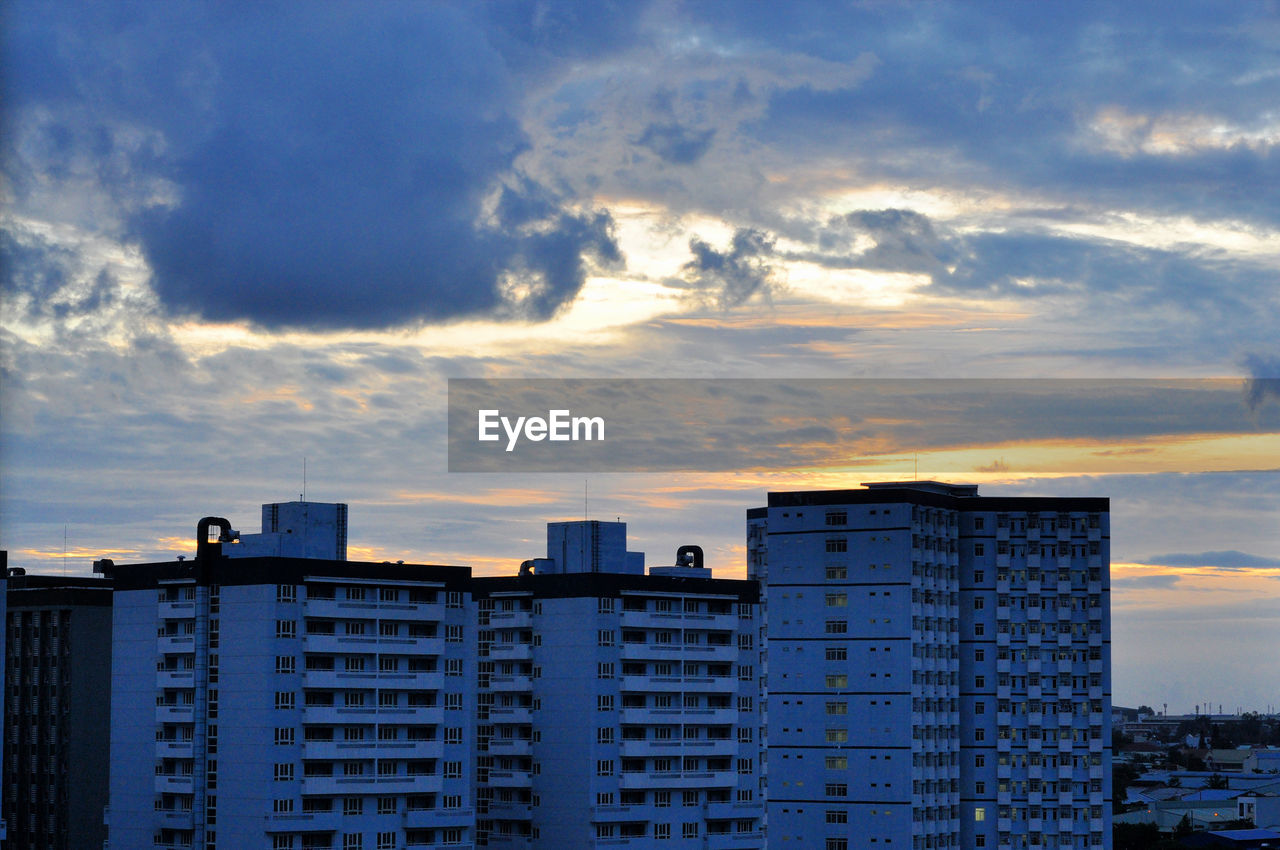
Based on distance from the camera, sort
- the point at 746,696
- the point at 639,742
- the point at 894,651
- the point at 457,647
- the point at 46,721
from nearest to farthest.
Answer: the point at 457,647
the point at 639,742
the point at 746,696
the point at 46,721
the point at 894,651

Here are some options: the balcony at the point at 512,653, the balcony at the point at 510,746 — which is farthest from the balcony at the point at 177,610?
the balcony at the point at 510,746

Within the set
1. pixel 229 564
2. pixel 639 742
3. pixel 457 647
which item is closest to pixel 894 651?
pixel 639 742

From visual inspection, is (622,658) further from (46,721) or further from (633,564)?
(46,721)

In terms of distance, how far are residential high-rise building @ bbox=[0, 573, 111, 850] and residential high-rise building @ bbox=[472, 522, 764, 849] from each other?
4537 centimetres

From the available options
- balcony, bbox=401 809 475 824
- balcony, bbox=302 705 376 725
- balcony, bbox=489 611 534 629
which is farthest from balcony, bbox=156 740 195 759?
balcony, bbox=489 611 534 629

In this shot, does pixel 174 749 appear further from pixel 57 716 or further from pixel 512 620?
pixel 57 716

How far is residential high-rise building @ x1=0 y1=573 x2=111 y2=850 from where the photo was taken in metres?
176

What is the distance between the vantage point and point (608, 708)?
155 m

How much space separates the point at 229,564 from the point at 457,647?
19.8m

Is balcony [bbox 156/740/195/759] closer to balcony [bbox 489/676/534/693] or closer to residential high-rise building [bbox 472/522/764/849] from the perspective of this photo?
residential high-rise building [bbox 472/522/764/849]

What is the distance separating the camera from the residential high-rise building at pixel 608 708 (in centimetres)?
15388

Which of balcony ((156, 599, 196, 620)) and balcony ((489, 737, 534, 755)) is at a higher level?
balcony ((156, 599, 196, 620))

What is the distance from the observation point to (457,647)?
142625 mm

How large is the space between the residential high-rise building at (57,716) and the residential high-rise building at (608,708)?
149 feet
